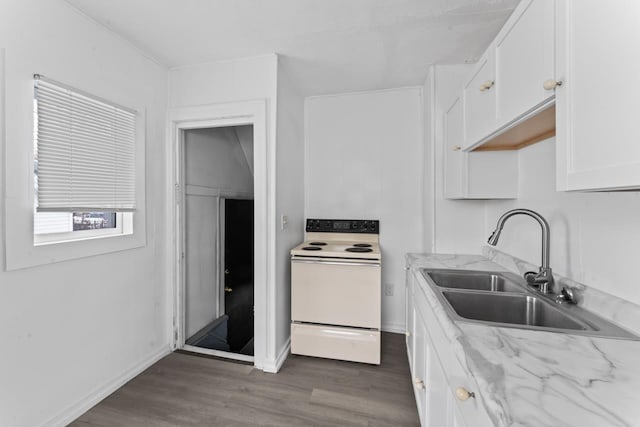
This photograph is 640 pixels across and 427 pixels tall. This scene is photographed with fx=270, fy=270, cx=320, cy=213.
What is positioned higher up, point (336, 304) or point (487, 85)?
point (487, 85)

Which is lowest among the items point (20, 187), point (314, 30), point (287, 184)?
point (20, 187)

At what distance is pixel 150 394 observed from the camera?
5.95 feet

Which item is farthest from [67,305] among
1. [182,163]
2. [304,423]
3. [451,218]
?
[451,218]

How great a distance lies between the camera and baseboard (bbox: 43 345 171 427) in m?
1.53

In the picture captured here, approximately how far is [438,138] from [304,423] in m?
2.25

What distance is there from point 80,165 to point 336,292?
193cm

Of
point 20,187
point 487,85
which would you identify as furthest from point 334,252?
point 20,187

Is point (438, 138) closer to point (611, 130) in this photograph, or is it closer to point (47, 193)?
point (611, 130)

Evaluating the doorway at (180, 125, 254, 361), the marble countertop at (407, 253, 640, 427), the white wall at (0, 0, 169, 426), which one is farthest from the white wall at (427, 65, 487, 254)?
the white wall at (0, 0, 169, 426)

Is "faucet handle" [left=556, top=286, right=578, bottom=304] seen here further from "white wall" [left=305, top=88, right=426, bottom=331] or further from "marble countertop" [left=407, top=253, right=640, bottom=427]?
"white wall" [left=305, top=88, right=426, bottom=331]

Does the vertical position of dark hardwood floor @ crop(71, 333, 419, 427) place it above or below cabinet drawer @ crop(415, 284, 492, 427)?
below

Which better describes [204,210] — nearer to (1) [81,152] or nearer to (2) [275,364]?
(1) [81,152]

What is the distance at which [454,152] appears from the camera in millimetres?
2018

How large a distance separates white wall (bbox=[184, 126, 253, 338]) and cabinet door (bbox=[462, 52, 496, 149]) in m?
2.29
